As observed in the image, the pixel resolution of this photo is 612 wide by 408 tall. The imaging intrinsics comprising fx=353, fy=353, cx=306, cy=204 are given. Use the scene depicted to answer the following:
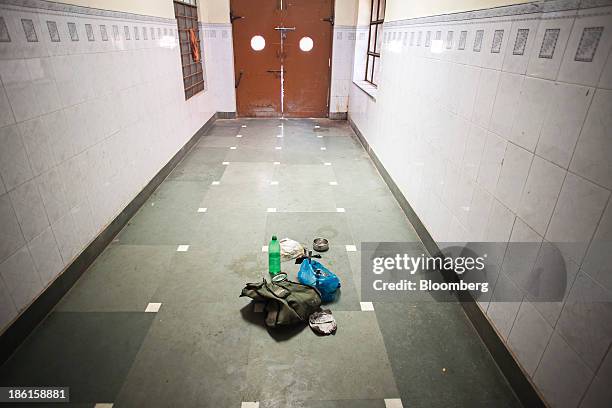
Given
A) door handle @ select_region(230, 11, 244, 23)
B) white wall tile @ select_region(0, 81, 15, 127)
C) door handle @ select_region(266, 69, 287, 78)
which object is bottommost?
door handle @ select_region(266, 69, 287, 78)

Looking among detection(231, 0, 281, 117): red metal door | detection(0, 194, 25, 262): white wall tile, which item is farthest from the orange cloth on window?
detection(0, 194, 25, 262): white wall tile

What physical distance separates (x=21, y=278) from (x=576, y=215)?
3048mm

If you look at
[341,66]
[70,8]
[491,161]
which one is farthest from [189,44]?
[491,161]

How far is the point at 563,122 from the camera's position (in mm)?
1659

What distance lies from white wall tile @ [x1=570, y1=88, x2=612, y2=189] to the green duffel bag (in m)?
1.67

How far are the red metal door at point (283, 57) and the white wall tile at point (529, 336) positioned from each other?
640 centimetres

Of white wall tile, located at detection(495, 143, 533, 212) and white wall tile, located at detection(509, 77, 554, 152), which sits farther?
white wall tile, located at detection(495, 143, 533, 212)

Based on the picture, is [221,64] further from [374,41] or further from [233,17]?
[374,41]

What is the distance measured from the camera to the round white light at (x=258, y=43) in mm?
7004

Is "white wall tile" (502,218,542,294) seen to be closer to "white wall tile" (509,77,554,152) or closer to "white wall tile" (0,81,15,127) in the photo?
"white wall tile" (509,77,554,152)

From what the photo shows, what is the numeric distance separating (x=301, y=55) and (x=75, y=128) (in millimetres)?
5377

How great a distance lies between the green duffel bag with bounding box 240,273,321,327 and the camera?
2.30 m

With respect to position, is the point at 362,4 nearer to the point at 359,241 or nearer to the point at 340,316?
the point at 359,241

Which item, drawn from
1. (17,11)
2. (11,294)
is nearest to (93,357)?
(11,294)
